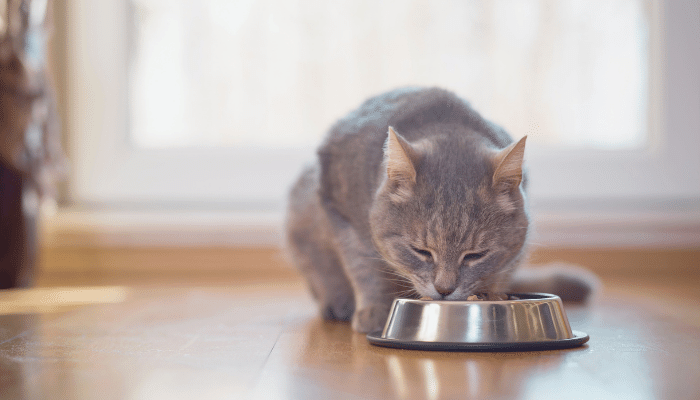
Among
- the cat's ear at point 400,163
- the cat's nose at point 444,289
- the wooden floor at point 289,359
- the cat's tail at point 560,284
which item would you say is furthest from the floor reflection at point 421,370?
the cat's tail at point 560,284

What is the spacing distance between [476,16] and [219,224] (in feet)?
4.21

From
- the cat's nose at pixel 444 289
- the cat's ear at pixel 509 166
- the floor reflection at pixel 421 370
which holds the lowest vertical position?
the floor reflection at pixel 421 370

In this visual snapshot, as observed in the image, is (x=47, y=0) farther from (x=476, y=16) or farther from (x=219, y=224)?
(x=476, y=16)

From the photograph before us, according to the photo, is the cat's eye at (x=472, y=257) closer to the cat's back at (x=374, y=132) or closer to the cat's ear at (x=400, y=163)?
the cat's ear at (x=400, y=163)

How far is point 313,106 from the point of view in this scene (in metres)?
2.77

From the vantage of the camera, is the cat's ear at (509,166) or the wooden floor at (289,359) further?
the cat's ear at (509,166)

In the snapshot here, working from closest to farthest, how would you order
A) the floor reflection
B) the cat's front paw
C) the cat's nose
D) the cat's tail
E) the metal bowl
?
the floor reflection < the metal bowl < the cat's nose < the cat's front paw < the cat's tail

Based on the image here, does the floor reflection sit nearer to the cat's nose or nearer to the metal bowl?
the metal bowl

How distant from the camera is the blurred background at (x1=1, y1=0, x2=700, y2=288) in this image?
2.56 meters

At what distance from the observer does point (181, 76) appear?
2762mm

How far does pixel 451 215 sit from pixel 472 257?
91 mm

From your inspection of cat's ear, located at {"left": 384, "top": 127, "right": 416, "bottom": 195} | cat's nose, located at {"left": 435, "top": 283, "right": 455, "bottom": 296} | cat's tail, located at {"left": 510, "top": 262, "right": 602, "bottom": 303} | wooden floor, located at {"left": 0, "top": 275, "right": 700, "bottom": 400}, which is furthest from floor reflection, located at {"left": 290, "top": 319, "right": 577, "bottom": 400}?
cat's tail, located at {"left": 510, "top": 262, "right": 602, "bottom": 303}

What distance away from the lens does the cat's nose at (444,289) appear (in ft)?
4.03

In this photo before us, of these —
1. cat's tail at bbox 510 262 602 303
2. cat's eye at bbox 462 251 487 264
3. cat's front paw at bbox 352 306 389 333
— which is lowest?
cat's tail at bbox 510 262 602 303
